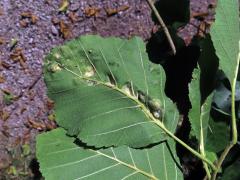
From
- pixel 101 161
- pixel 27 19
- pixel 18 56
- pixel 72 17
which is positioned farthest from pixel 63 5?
pixel 101 161

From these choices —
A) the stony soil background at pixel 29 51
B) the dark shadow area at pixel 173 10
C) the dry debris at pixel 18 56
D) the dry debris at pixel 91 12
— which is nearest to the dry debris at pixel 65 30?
the stony soil background at pixel 29 51

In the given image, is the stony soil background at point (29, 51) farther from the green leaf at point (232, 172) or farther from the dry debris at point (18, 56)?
the green leaf at point (232, 172)

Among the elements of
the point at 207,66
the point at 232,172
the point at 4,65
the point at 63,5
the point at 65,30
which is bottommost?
the point at 4,65

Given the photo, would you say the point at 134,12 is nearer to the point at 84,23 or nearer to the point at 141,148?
the point at 84,23

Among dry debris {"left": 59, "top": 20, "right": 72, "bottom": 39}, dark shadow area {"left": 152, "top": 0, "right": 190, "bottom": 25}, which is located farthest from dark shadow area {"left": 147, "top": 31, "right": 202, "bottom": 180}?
dry debris {"left": 59, "top": 20, "right": 72, "bottom": 39}

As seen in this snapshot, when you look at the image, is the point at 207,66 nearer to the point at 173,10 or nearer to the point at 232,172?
the point at 232,172

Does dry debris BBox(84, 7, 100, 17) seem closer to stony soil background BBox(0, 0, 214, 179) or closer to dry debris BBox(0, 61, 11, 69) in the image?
stony soil background BBox(0, 0, 214, 179)

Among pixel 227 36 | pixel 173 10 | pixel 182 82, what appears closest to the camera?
pixel 227 36

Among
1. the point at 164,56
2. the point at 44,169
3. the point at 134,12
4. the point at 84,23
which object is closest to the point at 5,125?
the point at 84,23
